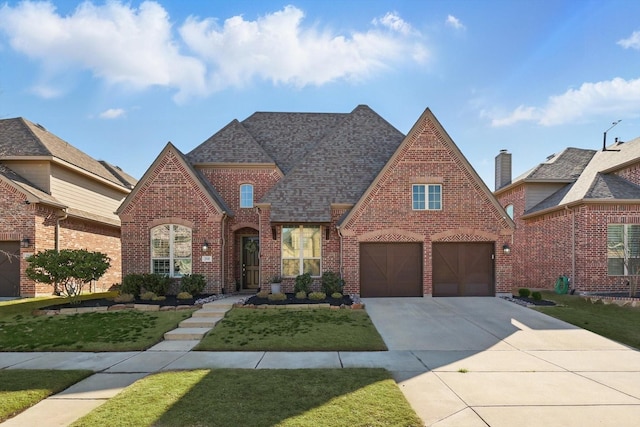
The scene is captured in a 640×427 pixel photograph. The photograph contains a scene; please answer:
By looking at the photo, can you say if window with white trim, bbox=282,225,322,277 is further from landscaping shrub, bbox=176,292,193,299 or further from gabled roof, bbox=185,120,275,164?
gabled roof, bbox=185,120,275,164

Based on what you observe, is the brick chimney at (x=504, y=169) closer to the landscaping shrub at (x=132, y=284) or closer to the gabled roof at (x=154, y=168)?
the gabled roof at (x=154, y=168)

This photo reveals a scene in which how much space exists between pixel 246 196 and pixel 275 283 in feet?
16.1

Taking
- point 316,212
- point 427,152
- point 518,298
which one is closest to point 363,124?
point 427,152

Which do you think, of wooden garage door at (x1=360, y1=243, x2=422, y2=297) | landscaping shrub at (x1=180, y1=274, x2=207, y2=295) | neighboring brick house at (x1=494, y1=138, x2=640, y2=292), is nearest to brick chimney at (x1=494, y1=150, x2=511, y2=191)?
neighboring brick house at (x1=494, y1=138, x2=640, y2=292)

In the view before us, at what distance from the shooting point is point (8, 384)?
5781mm

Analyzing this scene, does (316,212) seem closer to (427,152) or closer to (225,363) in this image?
(427,152)

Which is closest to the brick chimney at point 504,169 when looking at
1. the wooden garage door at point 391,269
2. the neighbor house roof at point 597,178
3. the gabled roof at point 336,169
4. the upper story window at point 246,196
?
the neighbor house roof at point 597,178

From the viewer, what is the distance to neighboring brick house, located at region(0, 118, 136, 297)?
15.4 m

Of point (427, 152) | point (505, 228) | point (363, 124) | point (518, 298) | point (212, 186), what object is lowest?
point (518, 298)

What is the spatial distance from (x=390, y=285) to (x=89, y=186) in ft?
58.6

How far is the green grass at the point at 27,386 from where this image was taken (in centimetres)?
501

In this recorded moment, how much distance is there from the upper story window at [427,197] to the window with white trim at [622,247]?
26.7 feet

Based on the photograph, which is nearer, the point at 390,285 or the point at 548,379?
the point at 548,379

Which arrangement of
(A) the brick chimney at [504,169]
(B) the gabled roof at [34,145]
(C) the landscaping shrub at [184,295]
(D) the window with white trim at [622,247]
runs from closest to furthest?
(C) the landscaping shrub at [184,295], (D) the window with white trim at [622,247], (B) the gabled roof at [34,145], (A) the brick chimney at [504,169]
